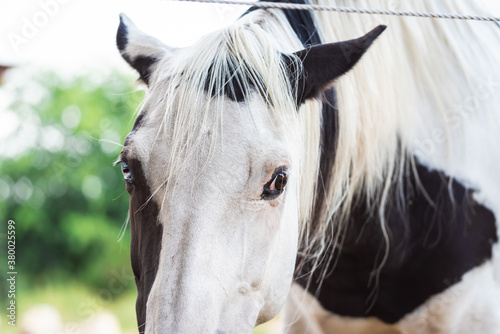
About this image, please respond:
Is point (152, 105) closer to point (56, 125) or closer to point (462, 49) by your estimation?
point (462, 49)

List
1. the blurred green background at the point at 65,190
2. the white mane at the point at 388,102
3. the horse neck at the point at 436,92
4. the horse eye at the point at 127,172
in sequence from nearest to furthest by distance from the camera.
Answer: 1. the horse eye at the point at 127,172
2. the white mane at the point at 388,102
3. the horse neck at the point at 436,92
4. the blurred green background at the point at 65,190

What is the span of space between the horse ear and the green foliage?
31.0ft

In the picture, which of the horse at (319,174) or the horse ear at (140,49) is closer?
the horse at (319,174)

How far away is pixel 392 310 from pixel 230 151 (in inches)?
43.7

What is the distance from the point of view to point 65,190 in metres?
11.7

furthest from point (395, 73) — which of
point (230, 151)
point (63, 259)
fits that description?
point (63, 259)

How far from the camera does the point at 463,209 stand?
1.91m

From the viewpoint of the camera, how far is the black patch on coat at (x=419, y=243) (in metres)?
1.88

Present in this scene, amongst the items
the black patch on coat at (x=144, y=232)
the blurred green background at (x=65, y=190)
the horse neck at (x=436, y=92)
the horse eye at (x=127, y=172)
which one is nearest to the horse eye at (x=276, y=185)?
the black patch on coat at (x=144, y=232)
